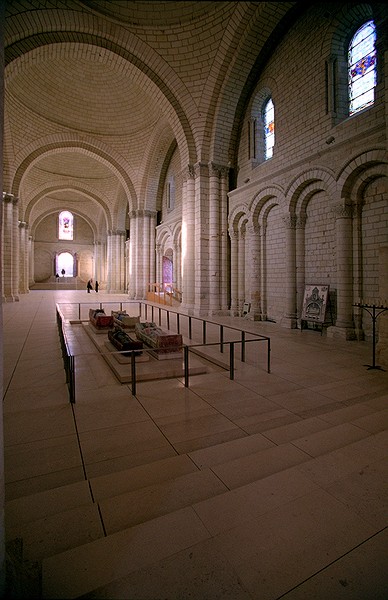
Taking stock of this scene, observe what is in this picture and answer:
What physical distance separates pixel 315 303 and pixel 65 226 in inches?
1524

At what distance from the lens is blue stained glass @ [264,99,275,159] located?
11953 mm

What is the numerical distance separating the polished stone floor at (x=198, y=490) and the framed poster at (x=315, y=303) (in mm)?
4717

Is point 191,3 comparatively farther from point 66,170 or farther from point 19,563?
point 66,170

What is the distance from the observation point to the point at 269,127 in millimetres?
12148

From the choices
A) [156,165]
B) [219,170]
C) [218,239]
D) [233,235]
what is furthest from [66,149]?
[233,235]

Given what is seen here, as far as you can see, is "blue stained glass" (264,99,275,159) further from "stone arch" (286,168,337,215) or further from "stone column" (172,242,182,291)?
"stone column" (172,242,182,291)

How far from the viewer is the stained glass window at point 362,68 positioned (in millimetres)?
8195

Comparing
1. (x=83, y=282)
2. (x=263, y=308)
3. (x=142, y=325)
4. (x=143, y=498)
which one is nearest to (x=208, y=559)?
(x=143, y=498)

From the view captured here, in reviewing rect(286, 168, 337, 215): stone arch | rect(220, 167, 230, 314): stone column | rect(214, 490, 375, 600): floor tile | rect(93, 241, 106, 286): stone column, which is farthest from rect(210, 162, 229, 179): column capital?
rect(93, 241, 106, 286): stone column

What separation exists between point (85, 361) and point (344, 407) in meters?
4.56

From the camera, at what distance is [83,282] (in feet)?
131

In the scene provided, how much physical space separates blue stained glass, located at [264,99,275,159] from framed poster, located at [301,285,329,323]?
19.9 feet

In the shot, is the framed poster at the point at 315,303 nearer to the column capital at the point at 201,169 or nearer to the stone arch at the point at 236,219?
the stone arch at the point at 236,219

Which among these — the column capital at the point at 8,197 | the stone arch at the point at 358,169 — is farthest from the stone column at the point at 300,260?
the column capital at the point at 8,197
